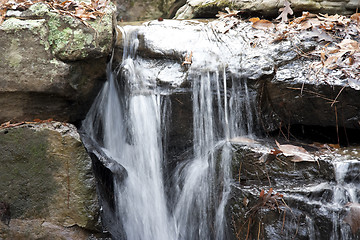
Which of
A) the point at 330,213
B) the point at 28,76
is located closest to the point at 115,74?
the point at 28,76

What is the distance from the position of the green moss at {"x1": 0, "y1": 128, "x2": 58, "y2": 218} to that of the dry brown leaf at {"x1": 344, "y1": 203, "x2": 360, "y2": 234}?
2.44 m

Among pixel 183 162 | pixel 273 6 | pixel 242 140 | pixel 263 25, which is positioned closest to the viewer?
pixel 242 140

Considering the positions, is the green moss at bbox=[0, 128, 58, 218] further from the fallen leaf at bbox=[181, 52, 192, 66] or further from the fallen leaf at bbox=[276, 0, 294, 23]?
the fallen leaf at bbox=[276, 0, 294, 23]

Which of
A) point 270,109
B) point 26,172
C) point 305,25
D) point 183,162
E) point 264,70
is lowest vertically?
point 183,162

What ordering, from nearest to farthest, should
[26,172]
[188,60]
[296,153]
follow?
[296,153]
[26,172]
[188,60]

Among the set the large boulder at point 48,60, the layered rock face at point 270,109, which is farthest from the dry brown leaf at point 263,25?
the large boulder at point 48,60

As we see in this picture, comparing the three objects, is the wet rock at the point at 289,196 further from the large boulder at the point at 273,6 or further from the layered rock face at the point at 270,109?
the large boulder at the point at 273,6

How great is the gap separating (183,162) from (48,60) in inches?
66.3

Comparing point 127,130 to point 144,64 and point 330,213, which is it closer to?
point 144,64

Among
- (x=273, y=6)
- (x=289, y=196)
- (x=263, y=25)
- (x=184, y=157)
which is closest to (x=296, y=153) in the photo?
(x=289, y=196)

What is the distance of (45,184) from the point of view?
3201 millimetres

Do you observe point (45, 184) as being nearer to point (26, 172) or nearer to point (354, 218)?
point (26, 172)

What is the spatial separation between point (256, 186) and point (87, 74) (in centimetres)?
208

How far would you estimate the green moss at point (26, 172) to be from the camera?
10.4ft
